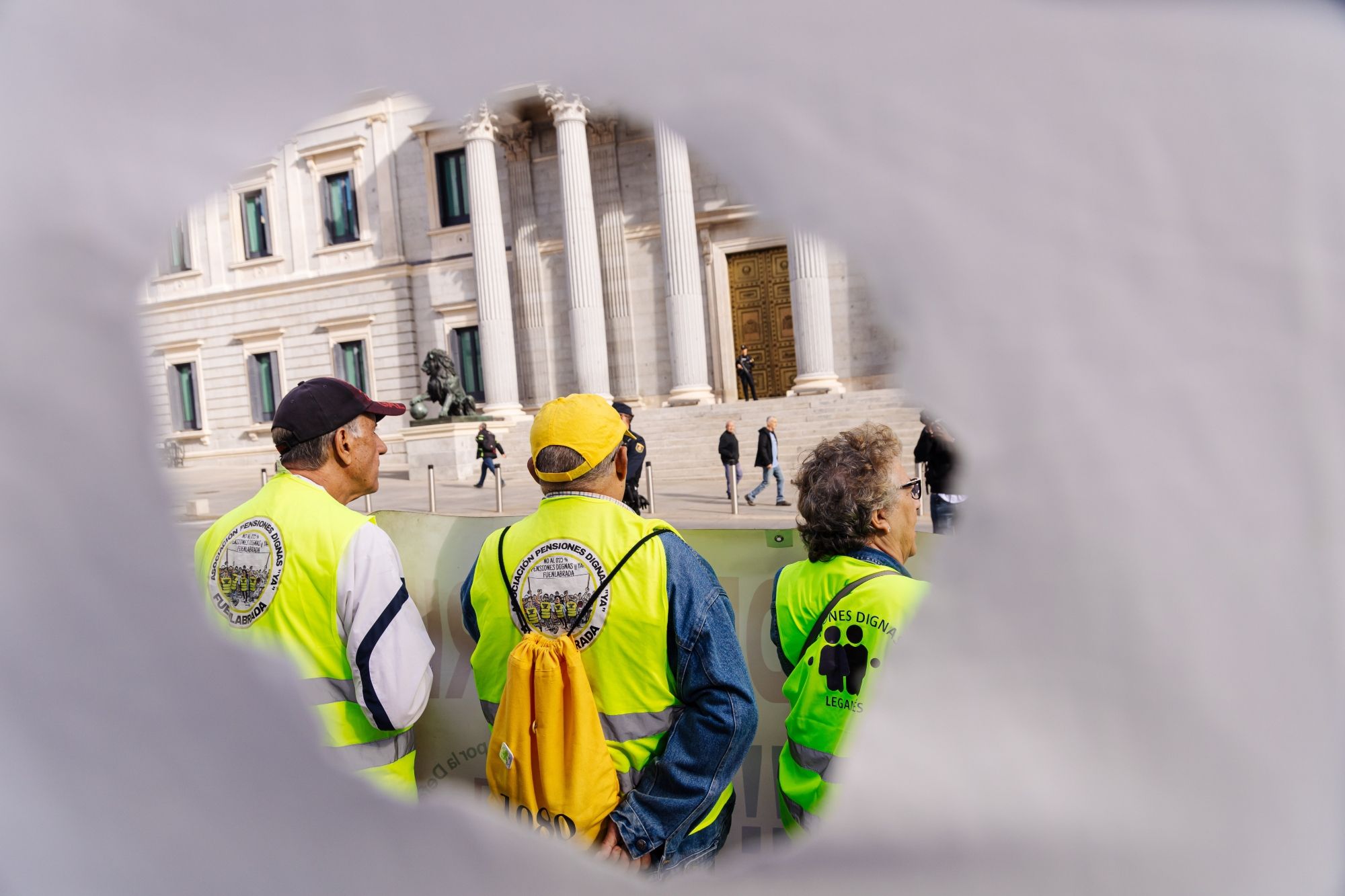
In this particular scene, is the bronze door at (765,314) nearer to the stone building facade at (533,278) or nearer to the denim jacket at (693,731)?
the stone building facade at (533,278)

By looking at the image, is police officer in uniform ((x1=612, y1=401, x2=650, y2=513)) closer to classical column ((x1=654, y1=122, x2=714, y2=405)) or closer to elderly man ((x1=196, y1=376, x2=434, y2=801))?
elderly man ((x1=196, y1=376, x2=434, y2=801))

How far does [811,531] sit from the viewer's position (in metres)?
2.02

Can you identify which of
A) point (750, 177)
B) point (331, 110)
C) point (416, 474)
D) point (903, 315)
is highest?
point (331, 110)

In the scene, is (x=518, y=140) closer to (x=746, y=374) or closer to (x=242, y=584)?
(x=746, y=374)

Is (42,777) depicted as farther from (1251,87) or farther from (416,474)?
(416,474)

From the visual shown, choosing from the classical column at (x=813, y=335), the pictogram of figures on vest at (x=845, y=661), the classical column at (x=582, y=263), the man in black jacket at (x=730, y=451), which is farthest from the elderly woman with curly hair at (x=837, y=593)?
the classical column at (x=582, y=263)

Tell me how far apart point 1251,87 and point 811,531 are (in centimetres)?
130

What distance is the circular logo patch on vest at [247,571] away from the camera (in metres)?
1.80

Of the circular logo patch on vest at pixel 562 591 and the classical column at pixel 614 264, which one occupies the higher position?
the classical column at pixel 614 264

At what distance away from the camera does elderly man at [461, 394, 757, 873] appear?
1.62 metres

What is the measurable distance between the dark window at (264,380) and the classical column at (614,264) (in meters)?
9.30

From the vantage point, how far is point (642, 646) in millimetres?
1679

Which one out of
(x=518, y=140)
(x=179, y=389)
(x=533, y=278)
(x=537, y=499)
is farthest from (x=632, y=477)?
(x=518, y=140)

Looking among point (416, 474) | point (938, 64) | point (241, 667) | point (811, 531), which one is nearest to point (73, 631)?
point (241, 667)
